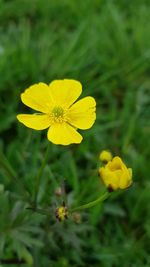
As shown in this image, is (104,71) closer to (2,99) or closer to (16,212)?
(2,99)

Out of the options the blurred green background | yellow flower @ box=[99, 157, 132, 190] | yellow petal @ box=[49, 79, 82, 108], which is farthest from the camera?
the blurred green background

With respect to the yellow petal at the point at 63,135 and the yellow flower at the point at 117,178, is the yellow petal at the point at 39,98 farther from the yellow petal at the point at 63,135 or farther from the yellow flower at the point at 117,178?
the yellow flower at the point at 117,178

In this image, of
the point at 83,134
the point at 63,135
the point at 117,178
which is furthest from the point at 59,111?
the point at 83,134

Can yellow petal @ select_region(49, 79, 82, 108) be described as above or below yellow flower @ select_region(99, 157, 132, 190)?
above

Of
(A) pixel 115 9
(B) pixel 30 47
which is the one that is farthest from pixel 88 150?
(A) pixel 115 9

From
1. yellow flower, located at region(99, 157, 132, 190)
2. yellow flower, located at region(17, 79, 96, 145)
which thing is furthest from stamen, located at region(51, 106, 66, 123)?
yellow flower, located at region(99, 157, 132, 190)

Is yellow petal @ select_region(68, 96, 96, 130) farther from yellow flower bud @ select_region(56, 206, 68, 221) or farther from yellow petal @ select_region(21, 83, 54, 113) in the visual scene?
yellow flower bud @ select_region(56, 206, 68, 221)
